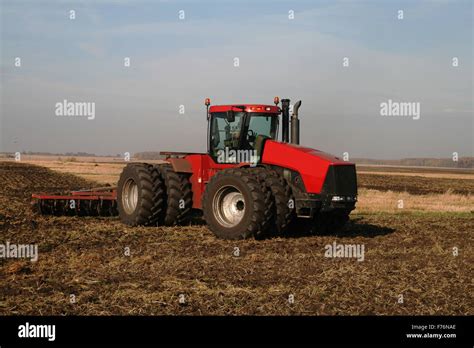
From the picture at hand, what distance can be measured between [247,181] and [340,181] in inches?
76.4

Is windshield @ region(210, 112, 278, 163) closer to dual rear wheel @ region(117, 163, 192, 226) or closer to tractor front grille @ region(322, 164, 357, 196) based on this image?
dual rear wheel @ region(117, 163, 192, 226)

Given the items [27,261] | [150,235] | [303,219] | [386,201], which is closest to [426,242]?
[303,219]

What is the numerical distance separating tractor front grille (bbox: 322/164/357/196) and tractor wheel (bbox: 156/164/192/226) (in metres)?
3.41

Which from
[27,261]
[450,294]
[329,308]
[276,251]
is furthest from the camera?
[276,251]

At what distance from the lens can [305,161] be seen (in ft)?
39.3

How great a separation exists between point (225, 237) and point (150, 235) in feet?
5.62

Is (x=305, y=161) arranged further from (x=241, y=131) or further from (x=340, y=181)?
(x=241, y=131)

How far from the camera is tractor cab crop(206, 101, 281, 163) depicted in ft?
41.6

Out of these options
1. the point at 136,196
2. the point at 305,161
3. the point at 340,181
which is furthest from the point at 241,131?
the point at 136,196

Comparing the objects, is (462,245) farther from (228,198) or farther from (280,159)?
(228,198)

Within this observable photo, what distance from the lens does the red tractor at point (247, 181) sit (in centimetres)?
1180

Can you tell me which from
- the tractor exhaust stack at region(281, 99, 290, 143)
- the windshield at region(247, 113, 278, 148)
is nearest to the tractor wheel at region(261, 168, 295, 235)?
the windshield at region(247, 113, 278, 148)

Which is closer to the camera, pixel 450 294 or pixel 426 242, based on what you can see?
pixel 450 294

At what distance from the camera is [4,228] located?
1315 centimetres
